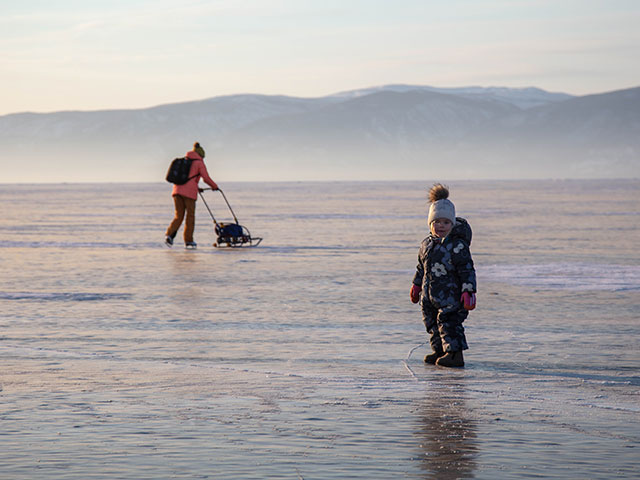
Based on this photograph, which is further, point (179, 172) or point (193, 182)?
point (193, 182)

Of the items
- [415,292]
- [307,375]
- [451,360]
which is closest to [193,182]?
[415,292]

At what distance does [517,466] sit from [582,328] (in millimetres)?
4391

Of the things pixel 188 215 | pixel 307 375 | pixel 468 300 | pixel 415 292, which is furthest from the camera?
pixel 188 215

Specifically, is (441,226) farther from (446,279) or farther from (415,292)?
(415,292)

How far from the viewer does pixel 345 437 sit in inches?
196

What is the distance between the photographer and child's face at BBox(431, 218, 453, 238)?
274 inches

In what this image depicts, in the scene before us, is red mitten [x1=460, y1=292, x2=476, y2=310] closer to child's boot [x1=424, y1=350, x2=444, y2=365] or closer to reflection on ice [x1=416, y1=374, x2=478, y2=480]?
child's boot [x1=424, y1=350, x2=444, y2=365]

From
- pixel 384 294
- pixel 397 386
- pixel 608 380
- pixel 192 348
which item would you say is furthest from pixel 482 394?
pixel 384 294

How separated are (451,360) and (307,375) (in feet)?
3.09

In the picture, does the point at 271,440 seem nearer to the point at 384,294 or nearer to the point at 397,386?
the point at 397,386

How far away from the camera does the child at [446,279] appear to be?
691cm

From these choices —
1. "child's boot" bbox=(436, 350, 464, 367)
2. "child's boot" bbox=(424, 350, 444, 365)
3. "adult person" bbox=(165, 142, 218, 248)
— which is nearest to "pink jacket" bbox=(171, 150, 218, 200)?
"adult person" bbox=(165, 142, 218, 248)

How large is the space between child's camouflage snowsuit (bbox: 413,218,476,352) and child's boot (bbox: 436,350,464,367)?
0.10 feet

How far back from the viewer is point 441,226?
698cm
